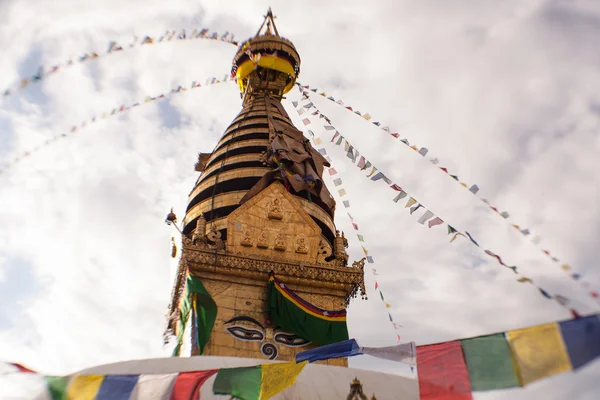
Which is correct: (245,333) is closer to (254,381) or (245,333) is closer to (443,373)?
(254,381)

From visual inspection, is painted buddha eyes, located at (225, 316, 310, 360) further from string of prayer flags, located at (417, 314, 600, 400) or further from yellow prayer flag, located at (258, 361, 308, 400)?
string of prayer flags, located at (417, 314, 600, 400)

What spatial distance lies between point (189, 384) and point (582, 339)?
4.19 meters

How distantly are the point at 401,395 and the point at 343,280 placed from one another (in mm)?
3791

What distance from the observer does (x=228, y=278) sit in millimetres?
12453

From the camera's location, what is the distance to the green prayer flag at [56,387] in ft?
23.8

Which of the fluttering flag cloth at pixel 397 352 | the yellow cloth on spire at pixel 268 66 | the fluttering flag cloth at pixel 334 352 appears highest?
the yellow cloth on spire at pixel 268 66

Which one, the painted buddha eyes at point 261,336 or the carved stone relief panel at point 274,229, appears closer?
the painted buddha eyes at point 261,336

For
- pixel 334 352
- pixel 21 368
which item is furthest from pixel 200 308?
pixel 21 368

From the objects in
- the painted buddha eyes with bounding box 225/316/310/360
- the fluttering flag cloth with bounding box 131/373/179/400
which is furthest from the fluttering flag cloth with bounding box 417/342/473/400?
the painted buddha eyes with bounding box 225/316/310/360

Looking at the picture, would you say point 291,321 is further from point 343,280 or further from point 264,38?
point 264,38

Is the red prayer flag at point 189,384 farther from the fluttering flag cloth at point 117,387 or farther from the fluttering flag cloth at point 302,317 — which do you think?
the fluttering flag cloth at point 302,317

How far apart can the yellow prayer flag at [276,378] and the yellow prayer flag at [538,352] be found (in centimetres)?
247

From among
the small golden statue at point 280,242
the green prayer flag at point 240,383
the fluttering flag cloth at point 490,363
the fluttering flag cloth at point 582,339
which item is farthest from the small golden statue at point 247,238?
the fluttering flag cloth at point 582,339

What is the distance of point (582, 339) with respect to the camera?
5953mm
